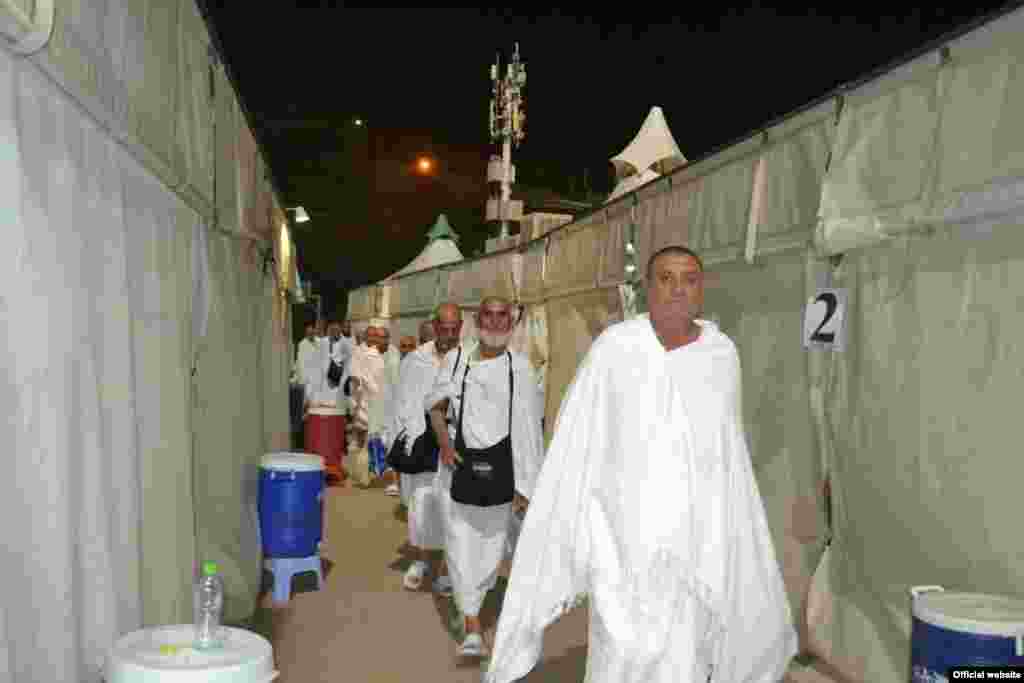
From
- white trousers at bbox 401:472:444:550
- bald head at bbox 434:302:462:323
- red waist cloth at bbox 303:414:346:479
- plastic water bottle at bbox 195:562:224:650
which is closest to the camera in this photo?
plastic water bottle at bbox 195:562:224:650

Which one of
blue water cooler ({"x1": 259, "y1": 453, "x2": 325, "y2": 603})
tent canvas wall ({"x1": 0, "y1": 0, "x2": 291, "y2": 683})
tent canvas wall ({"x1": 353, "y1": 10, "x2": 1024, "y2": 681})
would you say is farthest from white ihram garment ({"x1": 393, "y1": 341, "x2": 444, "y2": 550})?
tent canvas wall ({"x1": 353, "y1": 10, "x2": 1024, "y2": 681})

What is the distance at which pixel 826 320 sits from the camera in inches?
183

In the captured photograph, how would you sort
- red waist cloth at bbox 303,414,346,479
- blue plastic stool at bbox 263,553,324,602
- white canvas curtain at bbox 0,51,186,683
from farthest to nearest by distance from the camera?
red waist cloth at bbox 303,414,346,479, blue plastic stool at bbox 263,553,324,602, white canvas curtain at bbox 0,51,186,683

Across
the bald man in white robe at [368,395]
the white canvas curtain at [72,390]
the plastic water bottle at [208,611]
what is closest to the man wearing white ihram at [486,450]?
the white canvas curtain at [72,390]

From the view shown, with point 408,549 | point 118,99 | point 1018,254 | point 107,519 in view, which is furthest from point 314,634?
point 1018,254

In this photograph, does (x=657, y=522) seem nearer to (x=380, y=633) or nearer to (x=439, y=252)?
(x=380, y=633)

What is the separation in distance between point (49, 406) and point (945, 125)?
3.31 metres

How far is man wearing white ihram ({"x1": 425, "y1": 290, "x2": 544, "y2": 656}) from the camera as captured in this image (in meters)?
5.56

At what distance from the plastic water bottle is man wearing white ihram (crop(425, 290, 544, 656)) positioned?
8.25 ft

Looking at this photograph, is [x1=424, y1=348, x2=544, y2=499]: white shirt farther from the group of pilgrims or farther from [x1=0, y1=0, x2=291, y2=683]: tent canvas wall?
the group of pilgrims

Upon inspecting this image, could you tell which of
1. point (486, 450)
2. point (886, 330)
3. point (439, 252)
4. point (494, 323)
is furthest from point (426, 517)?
point (439, 252)

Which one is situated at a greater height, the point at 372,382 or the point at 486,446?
the point at 372,382

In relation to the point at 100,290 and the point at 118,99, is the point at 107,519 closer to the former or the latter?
the point at 100,290

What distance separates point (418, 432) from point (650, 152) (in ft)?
18.9
